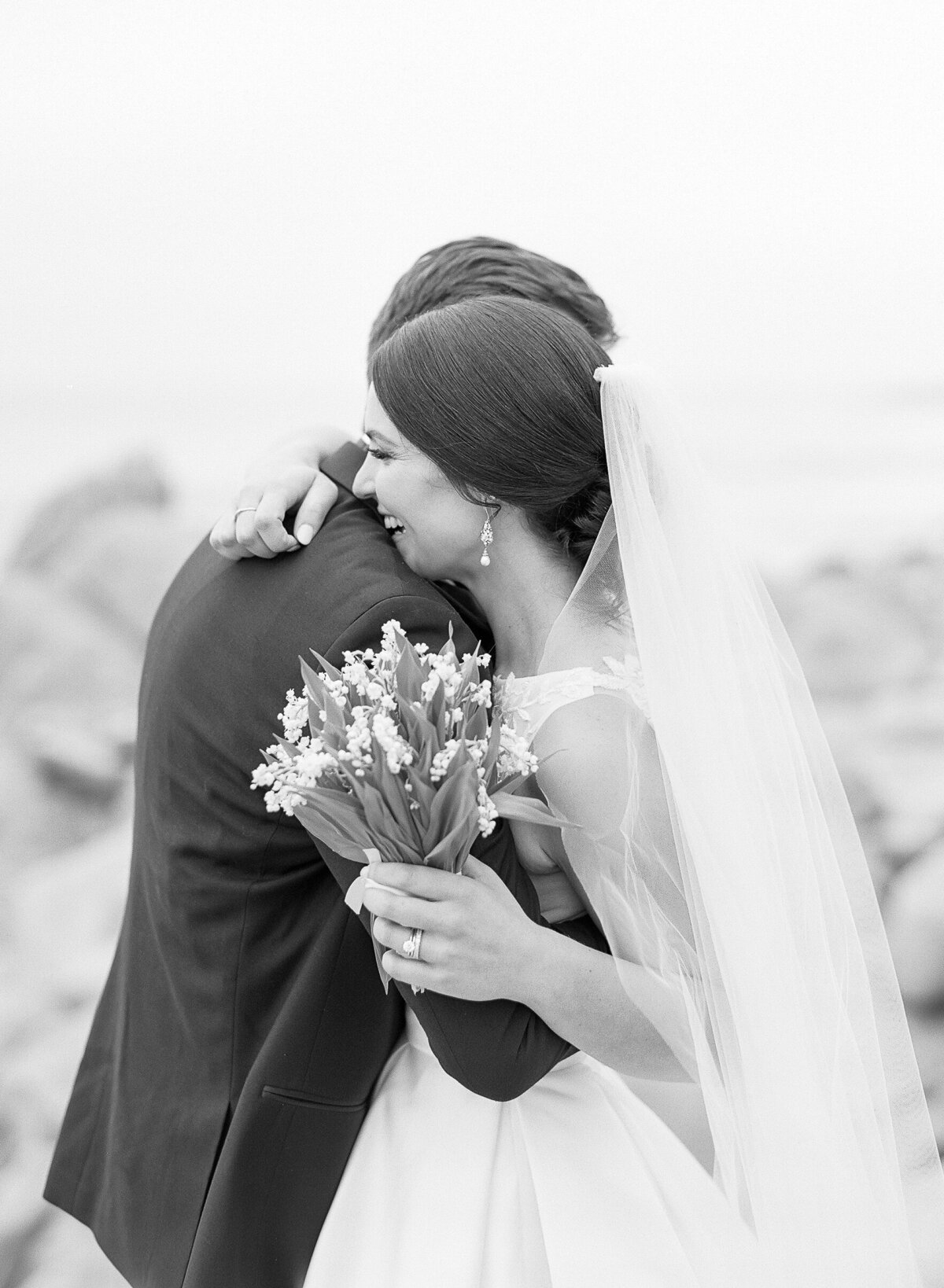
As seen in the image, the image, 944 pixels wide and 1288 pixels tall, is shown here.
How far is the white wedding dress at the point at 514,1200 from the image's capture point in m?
1.34

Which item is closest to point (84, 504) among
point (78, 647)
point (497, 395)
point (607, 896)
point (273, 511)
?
point (78, 647)

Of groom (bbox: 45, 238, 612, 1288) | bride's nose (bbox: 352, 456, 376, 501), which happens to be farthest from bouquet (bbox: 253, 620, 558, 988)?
bride's nose (bbox: 352, 456, 376, 501)

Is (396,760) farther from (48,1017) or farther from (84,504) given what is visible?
(48,1017)

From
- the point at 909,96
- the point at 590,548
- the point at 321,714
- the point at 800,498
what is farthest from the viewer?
the point at 800,498

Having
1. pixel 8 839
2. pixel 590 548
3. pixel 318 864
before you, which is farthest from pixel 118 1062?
pixel 8 839

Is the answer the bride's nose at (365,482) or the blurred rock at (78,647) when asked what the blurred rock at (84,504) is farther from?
the bride's nose at (365,482)

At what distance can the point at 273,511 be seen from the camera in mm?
1322

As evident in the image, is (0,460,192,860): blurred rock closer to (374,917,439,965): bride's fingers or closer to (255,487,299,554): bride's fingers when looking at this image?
(255,487,299,554): bride's fingers

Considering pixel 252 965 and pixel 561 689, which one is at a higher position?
pixel 561 689

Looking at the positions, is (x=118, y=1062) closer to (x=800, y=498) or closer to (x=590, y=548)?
(x=590, y=548)

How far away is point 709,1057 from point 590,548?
63 centimetres

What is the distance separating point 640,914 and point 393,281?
1.86m

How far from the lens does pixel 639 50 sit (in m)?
2.53

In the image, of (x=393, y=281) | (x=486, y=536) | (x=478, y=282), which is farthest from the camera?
(x=393, y=281)
